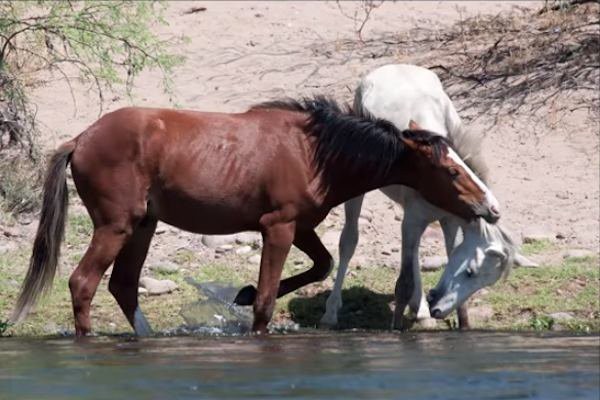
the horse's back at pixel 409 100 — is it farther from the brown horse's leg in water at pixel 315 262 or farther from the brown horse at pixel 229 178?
the brown horse's leg in water at pixel 315 262

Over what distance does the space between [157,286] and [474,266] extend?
236 centimetres

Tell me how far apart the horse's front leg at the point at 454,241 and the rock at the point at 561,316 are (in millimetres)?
568

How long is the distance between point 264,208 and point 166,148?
72 centimetres

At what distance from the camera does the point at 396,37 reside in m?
15.9

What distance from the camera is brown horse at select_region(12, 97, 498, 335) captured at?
9.81 metres

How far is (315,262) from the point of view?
34.3 ft

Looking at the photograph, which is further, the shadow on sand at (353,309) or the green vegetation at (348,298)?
the shadow on sand at (353,309)

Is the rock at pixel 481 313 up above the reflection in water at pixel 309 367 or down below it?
above

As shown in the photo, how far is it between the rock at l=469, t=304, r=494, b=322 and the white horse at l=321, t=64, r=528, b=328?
0.91ft

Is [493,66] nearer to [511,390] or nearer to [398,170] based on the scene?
[398,170]

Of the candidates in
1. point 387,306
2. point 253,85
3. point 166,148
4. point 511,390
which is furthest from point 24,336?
point 253,85

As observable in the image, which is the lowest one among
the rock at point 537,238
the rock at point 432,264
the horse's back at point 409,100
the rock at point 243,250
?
the rock at point 432,264

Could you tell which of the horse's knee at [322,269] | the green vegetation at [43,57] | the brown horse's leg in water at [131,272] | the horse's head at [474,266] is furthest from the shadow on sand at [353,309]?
the green vegetation at [43,57]

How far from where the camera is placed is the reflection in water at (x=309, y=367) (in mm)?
7328
